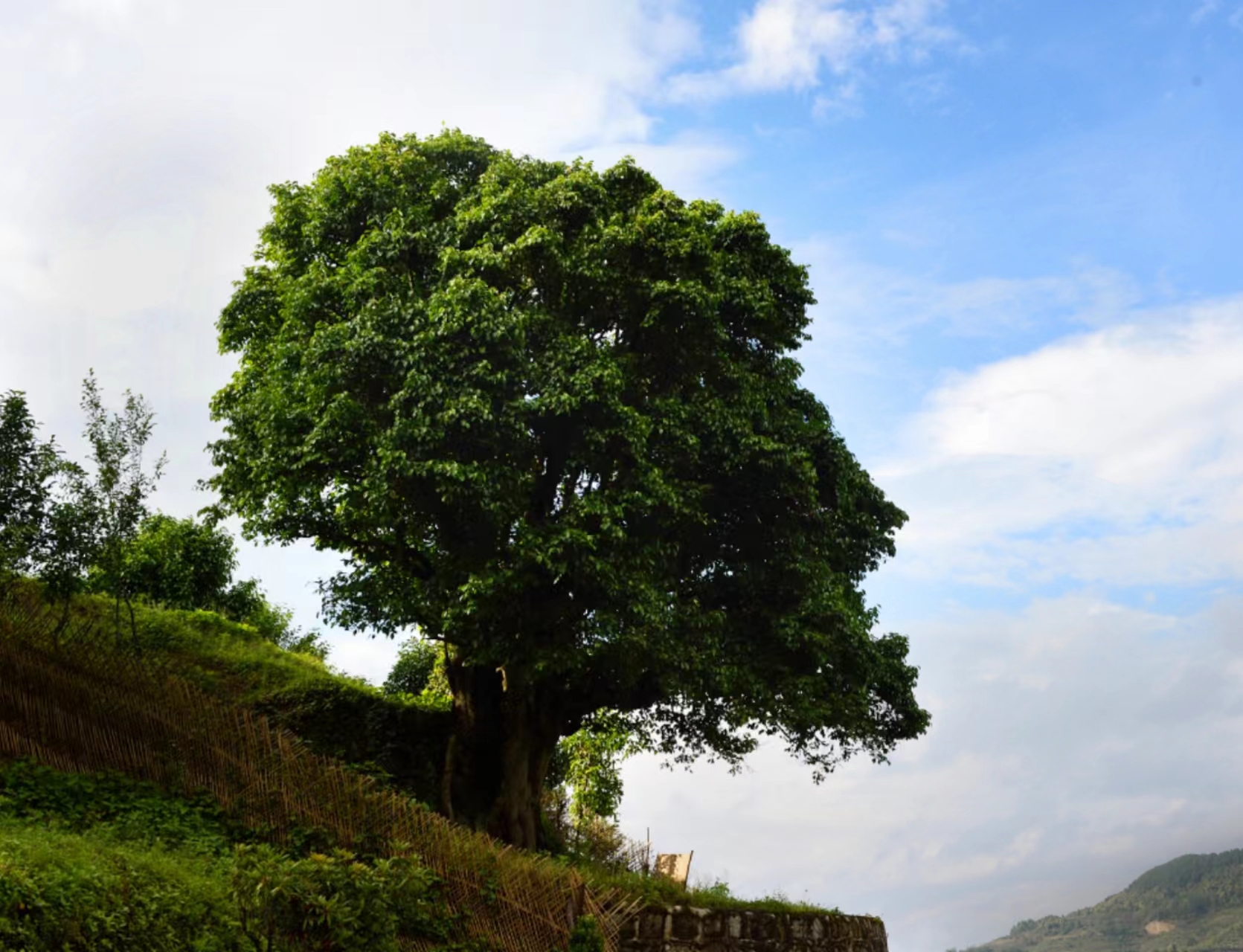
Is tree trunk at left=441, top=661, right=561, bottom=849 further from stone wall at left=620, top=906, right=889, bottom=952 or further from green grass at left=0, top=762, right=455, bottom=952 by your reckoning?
green grass at left=0, top=762, right=455, bottom=952

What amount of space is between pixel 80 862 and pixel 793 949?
14.0m

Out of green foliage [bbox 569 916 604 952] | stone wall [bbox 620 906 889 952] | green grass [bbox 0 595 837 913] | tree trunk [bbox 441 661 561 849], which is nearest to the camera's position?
green foliage [bbox 569 916 604 952]

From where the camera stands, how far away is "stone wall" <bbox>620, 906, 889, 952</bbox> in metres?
18.0

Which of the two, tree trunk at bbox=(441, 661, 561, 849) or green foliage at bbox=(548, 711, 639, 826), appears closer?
tree trunk at bbox=(441, 661, 561, 849)

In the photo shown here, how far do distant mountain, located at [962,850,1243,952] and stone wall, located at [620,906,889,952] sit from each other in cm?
7507

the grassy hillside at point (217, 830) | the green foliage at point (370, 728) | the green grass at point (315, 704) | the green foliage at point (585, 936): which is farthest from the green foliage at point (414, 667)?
the green foliage at point (585, 936)

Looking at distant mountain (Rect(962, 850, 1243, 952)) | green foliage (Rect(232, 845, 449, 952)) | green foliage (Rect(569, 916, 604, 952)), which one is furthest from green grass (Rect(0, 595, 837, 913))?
distant mountain (Rect(962, 850, 1243, 952))

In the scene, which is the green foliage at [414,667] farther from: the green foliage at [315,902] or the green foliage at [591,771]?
the green foliage at [315,902]

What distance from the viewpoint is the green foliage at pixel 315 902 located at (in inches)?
409

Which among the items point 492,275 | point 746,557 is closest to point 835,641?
point 746,557

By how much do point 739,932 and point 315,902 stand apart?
36.6 ft

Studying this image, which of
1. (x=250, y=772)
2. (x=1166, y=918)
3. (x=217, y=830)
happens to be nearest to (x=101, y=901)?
(x=217, y=830)

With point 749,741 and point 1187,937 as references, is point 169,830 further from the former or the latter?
point 1187,937

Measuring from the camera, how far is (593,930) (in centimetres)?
1584
